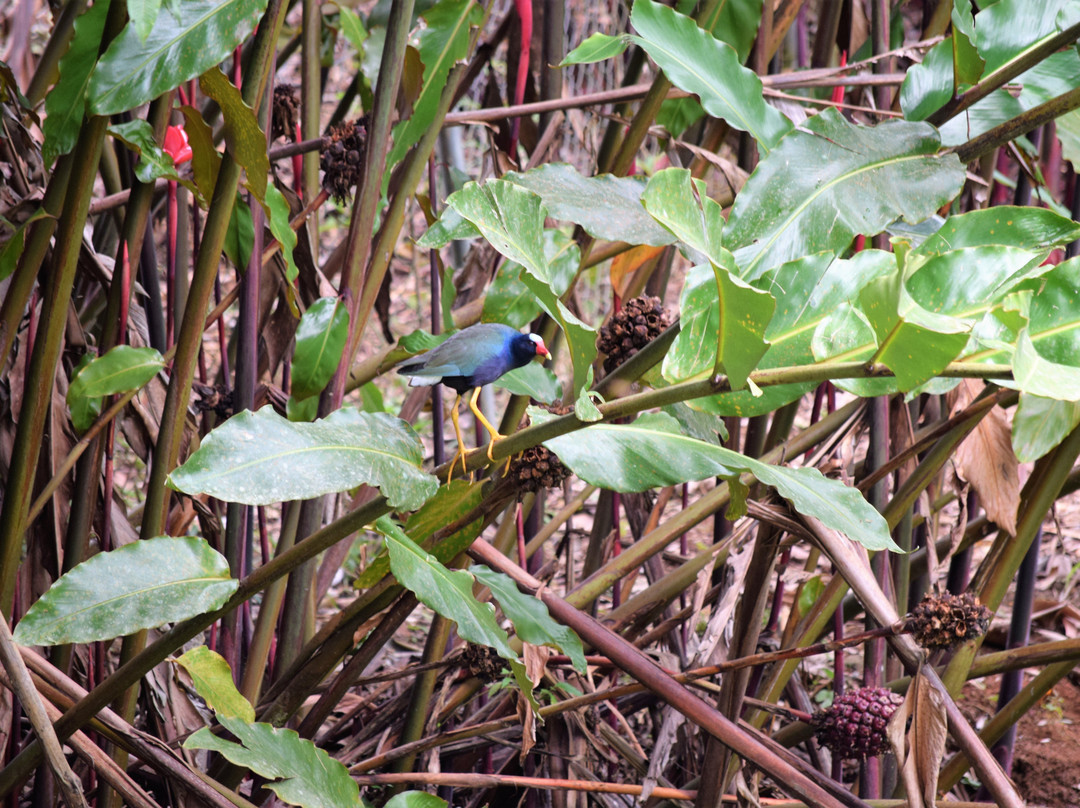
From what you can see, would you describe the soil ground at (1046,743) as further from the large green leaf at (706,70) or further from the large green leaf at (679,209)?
the large green leaf at (679,209)

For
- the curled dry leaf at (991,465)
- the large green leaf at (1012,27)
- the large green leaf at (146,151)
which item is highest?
the large green leaf at (1012,27)

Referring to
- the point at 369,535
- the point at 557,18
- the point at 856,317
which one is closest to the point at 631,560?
the point at 856,317

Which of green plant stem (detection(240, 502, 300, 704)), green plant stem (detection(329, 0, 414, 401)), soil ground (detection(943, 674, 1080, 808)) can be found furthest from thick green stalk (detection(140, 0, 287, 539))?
soil ground (detection(943, 674, 1080, 808))

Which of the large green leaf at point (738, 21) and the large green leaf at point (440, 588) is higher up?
the large green leaf at point (738, 21)

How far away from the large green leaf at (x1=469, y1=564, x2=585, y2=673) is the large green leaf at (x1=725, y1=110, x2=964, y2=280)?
41 cm

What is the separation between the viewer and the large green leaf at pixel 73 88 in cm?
103

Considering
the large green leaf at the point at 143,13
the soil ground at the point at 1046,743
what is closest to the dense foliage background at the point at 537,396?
the large green leaf at the point at 143,13

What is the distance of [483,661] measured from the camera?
114cm

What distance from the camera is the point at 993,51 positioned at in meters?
0.80

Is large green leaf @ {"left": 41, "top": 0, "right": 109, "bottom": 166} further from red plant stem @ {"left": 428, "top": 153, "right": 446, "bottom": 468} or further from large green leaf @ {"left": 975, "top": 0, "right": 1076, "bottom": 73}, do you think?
large green leaf @ {"left": 975, "top": 0, "right": 1076, "bottom": 73}

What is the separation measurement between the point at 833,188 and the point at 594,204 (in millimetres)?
195

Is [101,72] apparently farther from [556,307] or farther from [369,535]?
[369,535]

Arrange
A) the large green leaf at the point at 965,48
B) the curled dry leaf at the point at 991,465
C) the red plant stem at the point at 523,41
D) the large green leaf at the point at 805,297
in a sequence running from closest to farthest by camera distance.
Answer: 1. the large green leaf at the point at 805,297
2. the large green leaf at the point at 965,48
3. the curled dry leaf at the point at 991,465
4. the red plant stem at the point at 523,41

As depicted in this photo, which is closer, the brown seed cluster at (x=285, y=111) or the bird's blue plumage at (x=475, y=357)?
the bird's blue plumage at (x=475, y=357)
